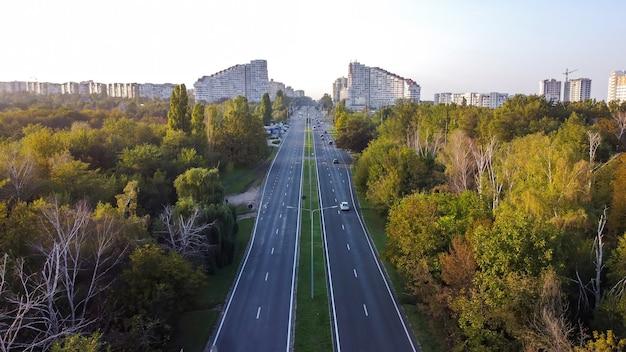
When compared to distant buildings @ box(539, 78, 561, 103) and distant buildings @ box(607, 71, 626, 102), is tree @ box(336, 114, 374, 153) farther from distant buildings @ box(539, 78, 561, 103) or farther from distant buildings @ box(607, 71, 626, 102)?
distant buildings @ box(539, 78, 561, 103)

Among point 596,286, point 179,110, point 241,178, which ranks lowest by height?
point 241,178

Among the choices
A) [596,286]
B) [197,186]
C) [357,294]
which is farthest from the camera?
[197,186]

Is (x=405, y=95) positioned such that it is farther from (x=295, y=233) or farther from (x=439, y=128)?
(x=295, y=233)

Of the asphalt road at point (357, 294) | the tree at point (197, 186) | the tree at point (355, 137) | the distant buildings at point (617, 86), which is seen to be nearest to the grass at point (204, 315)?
the asphalt road at point (357, 294)

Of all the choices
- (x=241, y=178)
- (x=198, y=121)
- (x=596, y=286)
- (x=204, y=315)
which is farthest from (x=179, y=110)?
(x=596, y=286)

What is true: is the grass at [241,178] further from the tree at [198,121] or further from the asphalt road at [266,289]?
the tree at [198,121]

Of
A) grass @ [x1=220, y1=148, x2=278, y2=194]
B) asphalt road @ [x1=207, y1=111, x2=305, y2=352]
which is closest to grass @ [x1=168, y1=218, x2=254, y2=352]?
asphalt road @ [x1=207, y1=111, x2=305, y2=352]

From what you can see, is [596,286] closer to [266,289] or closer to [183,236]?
[266,289]
